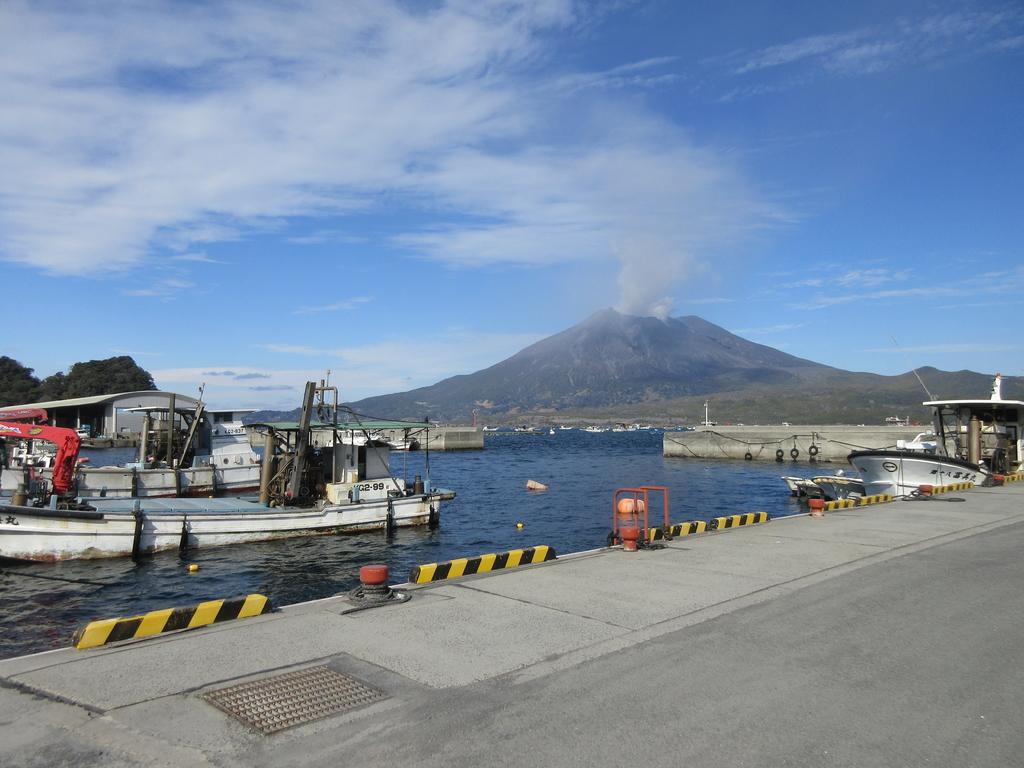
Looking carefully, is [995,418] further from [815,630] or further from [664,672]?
[664,672]

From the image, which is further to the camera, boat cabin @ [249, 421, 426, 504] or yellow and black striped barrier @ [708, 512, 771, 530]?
boat cabin @ [249, 421, 426, 504]

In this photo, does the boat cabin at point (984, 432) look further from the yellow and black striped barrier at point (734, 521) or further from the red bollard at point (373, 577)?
the red bollard at point (373, 577)

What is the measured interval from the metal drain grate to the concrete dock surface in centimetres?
13

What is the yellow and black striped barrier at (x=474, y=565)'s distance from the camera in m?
10.8

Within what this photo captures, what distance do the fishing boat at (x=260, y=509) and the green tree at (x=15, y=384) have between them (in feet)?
353

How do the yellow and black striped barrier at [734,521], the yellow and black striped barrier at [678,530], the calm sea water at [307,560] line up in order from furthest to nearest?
the yellow and black striped barrier at [734,521] < the calm sea water at [307,560] < the yellow and black striped barrier at [678,530]

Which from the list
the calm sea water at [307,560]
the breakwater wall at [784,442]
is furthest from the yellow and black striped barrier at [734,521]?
the breakwater wall at [784,442]

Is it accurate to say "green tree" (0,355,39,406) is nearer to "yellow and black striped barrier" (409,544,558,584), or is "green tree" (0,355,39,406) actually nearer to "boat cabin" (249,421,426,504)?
"boat cabin" (249,421,426,504)

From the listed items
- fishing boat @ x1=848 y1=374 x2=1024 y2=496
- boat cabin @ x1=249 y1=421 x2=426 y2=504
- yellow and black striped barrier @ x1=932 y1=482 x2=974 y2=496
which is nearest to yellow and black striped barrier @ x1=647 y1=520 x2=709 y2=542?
boat cabin @ x1=249 y1=421 x2=426 y2=504

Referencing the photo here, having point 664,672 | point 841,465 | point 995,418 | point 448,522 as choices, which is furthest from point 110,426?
point 664,672

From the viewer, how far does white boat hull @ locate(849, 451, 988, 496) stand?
89.5 ft

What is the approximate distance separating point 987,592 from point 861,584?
1592 mm

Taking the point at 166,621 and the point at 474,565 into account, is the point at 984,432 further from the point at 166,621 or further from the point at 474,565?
the point at 166,621

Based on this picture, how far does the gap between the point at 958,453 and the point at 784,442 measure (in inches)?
1646
